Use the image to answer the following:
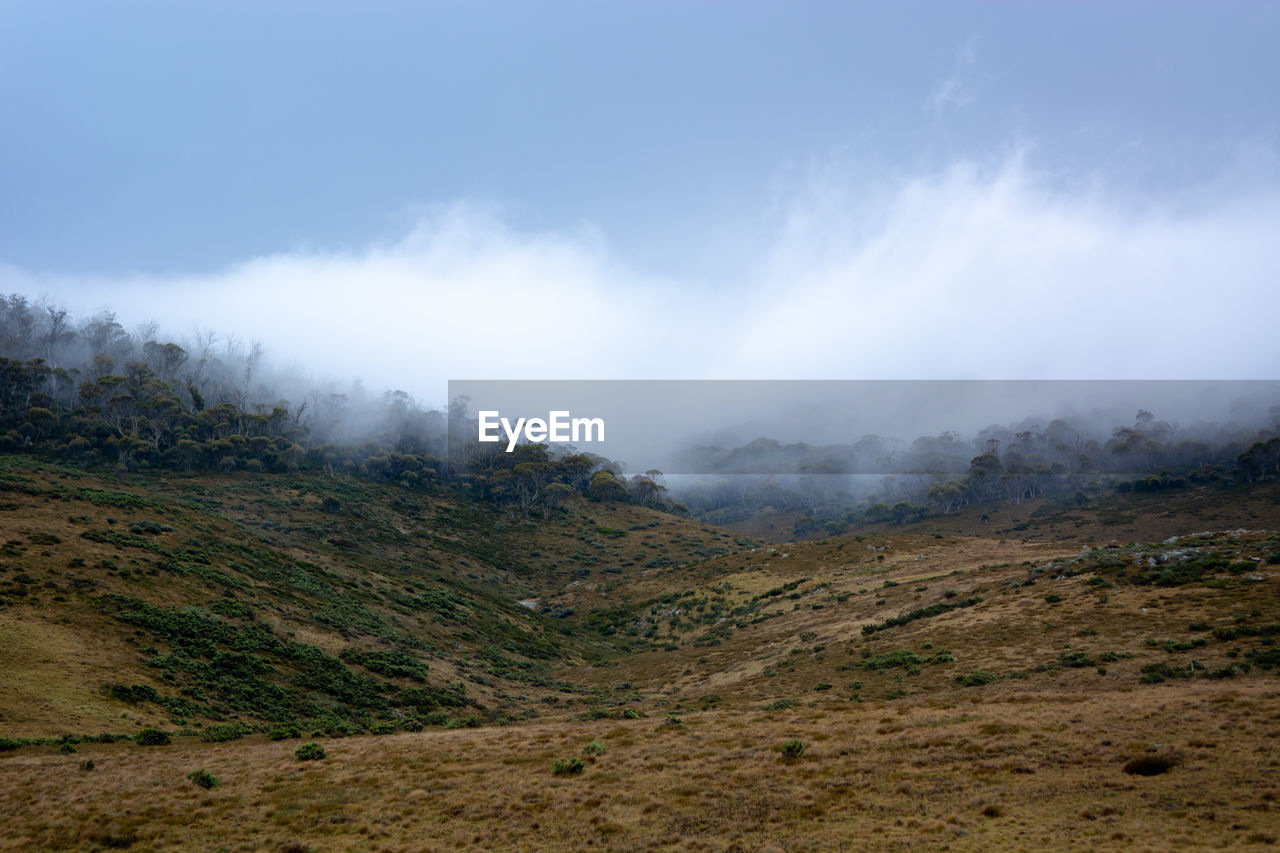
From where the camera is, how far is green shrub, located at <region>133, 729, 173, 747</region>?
19.3 metres

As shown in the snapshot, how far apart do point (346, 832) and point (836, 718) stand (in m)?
14.8

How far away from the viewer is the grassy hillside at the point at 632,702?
13.6 m

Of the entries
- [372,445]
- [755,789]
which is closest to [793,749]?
[755,789]

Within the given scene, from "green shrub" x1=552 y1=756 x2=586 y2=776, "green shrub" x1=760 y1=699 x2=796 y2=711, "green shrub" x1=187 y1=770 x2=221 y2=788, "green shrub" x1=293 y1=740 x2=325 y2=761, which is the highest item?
"green shrub" x1=187 y1=770 x2=221 y2=788

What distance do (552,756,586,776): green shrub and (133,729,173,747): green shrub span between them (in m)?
12.7

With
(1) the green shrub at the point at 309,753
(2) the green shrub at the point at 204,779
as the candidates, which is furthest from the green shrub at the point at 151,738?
(1) the green shrub at the point at 309,753

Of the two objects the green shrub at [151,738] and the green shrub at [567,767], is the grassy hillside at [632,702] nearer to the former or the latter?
the green shrub at [567,767]

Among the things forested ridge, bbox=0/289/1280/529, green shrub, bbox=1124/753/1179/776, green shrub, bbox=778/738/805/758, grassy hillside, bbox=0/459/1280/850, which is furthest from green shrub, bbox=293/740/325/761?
forested ridge, bbox=0/289/1280/529

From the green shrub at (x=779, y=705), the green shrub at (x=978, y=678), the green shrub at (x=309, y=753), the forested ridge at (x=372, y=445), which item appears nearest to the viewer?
the green shrub at (x=309, y=753)

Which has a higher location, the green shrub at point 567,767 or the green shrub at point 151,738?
the green shrub at point 567,767

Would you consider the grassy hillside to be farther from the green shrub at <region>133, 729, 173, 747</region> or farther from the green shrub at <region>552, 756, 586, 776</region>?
the green shrub at <region>133, 729, 173, 747</region>

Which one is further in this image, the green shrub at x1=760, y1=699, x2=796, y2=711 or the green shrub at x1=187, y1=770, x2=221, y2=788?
the green shrub at x1=760, y1=699, x2=796, y2=711

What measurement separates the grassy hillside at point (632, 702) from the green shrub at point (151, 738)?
2.07 ft

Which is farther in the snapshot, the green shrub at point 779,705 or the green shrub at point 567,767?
the green shrub at point 779,705
